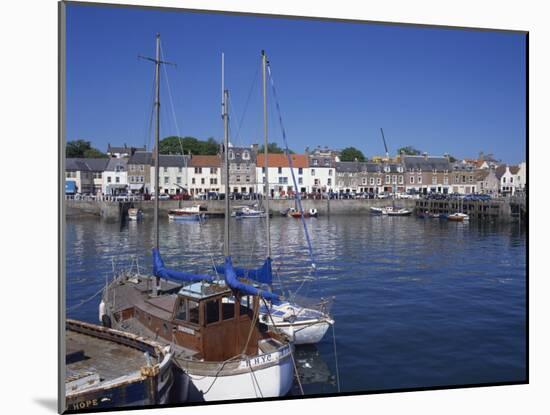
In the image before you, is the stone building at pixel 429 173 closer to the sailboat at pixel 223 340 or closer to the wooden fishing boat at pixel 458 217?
the wooden fishing boat at pixel 458 217

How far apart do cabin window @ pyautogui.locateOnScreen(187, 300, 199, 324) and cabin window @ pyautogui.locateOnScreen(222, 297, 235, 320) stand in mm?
284

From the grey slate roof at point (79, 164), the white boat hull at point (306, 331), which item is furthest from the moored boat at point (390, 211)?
the grey slate roof at point (79, 164)

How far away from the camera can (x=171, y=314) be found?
6.60 meters

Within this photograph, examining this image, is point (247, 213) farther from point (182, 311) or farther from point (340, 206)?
point (182, 311)

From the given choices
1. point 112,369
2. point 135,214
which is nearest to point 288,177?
point 135,214

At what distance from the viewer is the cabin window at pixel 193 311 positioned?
6230 millimetres

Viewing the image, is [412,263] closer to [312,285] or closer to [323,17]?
[312,285]

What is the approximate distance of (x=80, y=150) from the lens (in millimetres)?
6434

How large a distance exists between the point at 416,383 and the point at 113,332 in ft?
11.5

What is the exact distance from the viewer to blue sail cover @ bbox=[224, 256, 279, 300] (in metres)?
6.16

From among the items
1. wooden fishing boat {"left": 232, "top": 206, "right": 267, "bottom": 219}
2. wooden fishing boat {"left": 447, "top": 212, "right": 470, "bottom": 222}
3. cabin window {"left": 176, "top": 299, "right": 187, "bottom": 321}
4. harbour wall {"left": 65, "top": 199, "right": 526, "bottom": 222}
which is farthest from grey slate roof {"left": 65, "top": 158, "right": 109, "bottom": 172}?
wooden fishing boat {"left": 447, "top": 212, "right": 470, "bottom": 222}

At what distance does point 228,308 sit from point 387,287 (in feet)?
18.3

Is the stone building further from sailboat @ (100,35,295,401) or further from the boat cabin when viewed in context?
the boat cabin
